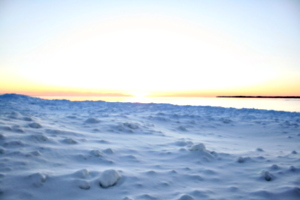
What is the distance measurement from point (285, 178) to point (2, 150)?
211 inches

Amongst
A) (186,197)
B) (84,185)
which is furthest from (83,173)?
(186,197)

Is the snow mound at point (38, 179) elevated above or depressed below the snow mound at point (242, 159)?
above

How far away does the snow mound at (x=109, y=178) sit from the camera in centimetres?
301

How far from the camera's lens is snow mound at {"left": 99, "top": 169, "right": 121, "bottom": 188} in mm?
3008

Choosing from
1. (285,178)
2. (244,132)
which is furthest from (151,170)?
(244,132)

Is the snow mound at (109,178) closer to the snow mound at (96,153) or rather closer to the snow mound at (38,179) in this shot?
the snow mound at (38,179)

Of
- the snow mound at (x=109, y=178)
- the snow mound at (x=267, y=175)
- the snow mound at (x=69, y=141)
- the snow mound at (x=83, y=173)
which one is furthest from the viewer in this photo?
the snow mound at (x=69, y=141)

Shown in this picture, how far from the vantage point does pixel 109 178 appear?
10.1 ft

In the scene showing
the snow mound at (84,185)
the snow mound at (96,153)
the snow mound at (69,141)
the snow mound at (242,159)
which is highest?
the snow mound at (69,141)

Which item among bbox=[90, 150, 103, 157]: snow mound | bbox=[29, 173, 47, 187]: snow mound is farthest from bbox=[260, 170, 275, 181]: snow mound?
bbox=[29, 173, 47, 187]: snow mound

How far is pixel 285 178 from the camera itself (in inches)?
136

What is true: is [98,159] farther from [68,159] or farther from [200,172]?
[200,172]

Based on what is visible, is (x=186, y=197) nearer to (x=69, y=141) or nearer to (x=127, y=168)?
(x=127, y=168)

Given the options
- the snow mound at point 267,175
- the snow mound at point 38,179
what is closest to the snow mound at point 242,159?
the snow mound at point 267,175
